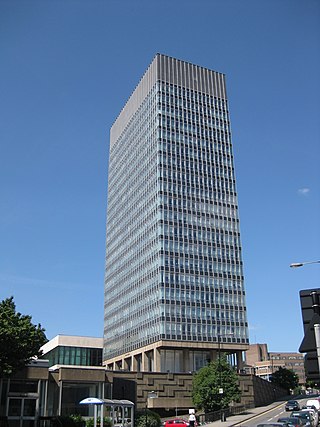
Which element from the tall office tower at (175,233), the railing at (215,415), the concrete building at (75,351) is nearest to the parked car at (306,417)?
the railing at (215,415)

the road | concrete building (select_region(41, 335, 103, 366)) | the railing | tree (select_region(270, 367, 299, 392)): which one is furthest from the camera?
concrete building (select_region(41, 335, 103, 366))

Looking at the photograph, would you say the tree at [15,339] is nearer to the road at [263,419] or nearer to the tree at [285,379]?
the road at [263,419]

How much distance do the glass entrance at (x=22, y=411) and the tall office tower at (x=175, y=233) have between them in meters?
53.9

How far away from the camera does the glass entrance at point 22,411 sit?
4322 cm

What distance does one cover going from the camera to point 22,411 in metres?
44.1

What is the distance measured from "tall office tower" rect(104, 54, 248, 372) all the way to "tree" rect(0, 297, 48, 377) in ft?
187

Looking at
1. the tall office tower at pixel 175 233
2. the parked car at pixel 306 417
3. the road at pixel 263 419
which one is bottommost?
the road at pixel 263 419

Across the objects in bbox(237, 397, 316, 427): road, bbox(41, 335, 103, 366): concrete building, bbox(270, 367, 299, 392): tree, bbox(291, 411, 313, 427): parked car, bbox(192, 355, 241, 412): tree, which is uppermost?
bbox(41, 335, 103, 366): concrete building

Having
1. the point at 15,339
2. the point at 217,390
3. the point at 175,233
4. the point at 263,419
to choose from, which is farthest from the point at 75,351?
the point at 15,339

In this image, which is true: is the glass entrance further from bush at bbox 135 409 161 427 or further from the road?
the road

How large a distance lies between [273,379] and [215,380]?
67.8 m

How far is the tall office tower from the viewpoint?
102 metres

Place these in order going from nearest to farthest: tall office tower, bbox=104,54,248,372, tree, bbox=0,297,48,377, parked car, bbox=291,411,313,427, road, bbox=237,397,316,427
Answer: parked car, bbox=291,411,313,427
tree, bbox=0,297,48,377
road, bbox=237,397,316,427
tall office tower, bbox=104,54,248,372

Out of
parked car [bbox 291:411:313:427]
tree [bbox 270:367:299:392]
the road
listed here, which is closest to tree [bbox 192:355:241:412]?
the road
